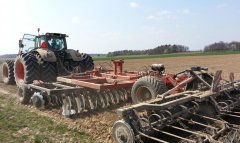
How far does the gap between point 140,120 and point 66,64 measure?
22.1 ft

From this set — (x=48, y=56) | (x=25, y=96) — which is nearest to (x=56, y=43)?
(x=48, y=56)

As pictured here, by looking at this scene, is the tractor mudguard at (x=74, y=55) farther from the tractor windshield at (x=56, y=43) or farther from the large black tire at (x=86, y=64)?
the tractor windshield at (x=56, y=43)

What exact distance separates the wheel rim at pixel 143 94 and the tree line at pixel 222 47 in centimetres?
8991

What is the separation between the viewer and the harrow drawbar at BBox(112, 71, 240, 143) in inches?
183

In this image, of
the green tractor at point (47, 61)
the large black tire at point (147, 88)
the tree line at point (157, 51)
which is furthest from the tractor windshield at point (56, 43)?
the tree line at point (157, 51)

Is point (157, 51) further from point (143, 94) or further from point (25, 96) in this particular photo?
point (143, 94)

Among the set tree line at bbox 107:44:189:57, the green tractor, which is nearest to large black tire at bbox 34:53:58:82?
the green tractor

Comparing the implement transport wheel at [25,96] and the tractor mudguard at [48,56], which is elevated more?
the tractor mudguard at [48,56]

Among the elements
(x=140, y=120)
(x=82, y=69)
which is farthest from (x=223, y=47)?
(x=140, y=120)

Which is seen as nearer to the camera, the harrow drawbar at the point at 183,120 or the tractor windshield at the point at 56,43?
the harrow drawbar at the point at 183,120

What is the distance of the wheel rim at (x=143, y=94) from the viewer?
267 inches

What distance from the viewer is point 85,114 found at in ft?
23.1

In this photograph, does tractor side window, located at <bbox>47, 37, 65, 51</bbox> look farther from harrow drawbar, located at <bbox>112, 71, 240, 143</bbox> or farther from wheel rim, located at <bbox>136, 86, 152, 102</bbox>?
harrow drawbar, located at <bbox>112, 71, 240, 143</bbox>

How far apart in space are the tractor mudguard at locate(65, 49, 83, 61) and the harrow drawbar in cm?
611
